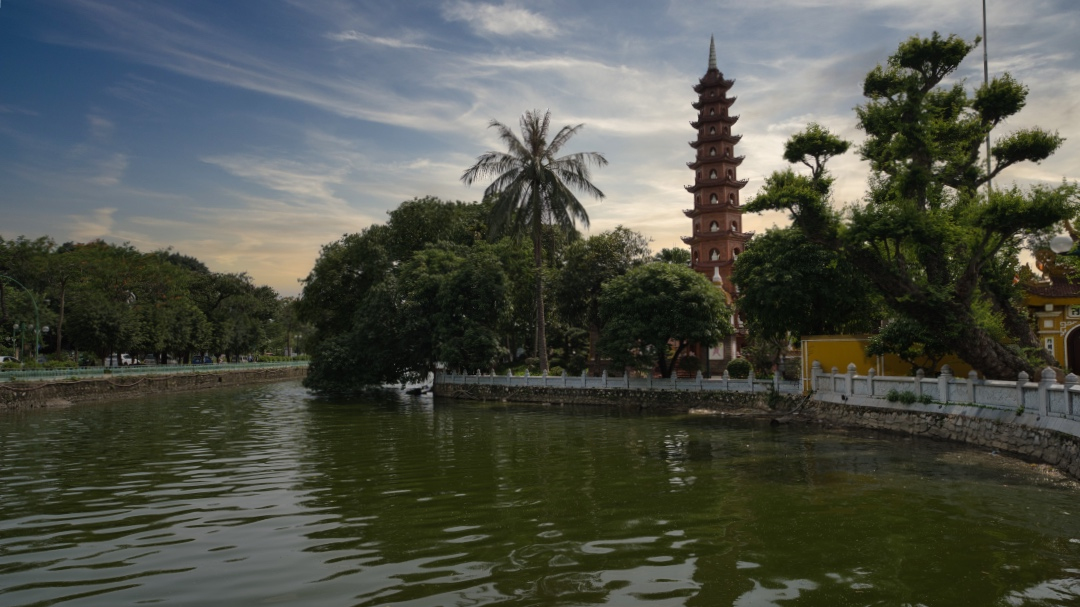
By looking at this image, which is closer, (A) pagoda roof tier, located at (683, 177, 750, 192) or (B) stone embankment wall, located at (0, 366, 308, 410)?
(B) stone embankment wall, located at (0, 366, 308, 410)

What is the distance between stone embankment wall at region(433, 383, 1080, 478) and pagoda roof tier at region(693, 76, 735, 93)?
2762 centimetres

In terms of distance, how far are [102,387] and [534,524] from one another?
117 ft

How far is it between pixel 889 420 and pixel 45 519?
64.7ft

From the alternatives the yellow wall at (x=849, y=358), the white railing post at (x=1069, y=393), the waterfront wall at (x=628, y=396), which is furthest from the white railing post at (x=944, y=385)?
the waterfront wall at (x=628, y=396)

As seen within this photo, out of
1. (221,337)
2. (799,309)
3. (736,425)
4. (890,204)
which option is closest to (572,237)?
(799,309)

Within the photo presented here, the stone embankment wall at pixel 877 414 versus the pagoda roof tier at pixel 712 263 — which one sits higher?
the pagoda roof tier at pixel 712 263

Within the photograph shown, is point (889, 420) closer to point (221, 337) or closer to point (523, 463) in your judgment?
point (523, 463)

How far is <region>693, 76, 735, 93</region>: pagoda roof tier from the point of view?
1919 inches

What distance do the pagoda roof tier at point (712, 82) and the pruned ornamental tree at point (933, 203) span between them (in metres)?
29.5

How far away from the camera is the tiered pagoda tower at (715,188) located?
47719 millimetres

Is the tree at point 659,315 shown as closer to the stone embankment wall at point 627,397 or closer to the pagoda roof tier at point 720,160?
the stone embankment wall at point 627,397

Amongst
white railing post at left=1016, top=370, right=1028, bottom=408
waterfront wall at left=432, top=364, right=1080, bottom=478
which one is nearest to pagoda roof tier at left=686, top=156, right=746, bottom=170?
waterfront wall at left=432, top=364, right=1080, bottom=478

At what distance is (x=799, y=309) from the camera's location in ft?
85.9

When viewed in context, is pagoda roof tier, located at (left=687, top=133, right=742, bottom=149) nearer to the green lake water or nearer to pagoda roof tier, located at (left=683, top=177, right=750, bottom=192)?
pagoda roof tier, located at (left=683, top=177, right=750, bottom=192)
